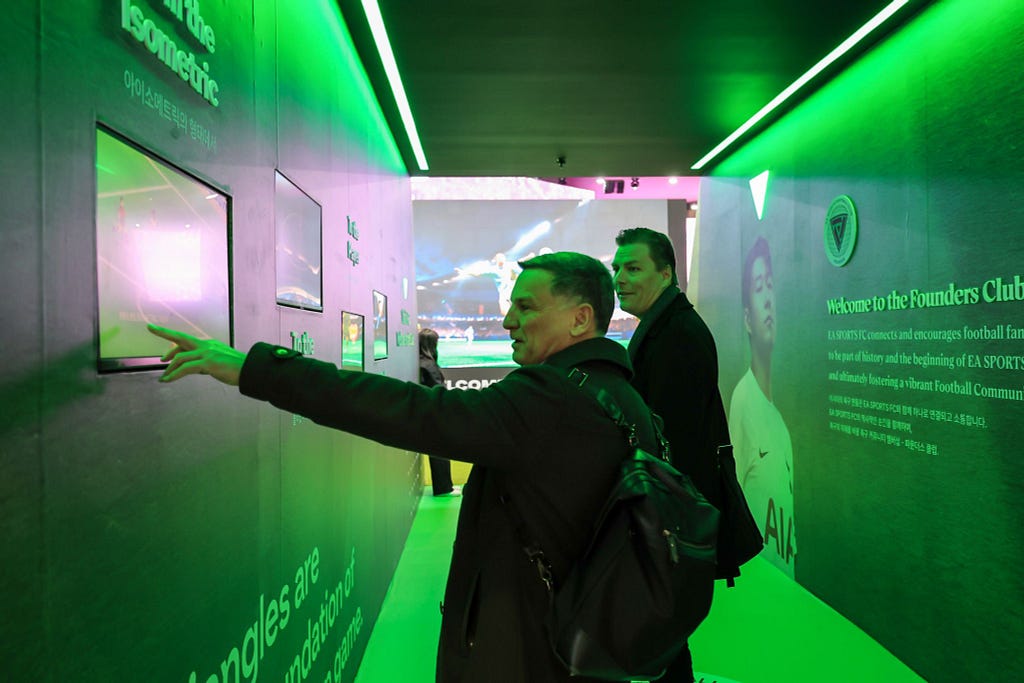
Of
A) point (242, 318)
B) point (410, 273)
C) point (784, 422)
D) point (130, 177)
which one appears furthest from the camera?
point (410, 273)

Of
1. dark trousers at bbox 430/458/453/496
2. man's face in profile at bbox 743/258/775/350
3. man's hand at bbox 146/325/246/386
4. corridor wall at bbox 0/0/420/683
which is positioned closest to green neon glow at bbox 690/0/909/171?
man's face in profile at bbox 743/258/775/350

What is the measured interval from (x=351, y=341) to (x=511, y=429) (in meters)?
2.09

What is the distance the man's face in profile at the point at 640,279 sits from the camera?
2477 millimetres

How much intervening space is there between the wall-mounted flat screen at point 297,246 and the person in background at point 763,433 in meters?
3.20

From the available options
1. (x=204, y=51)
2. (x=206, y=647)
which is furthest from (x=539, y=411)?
(x=204, y=51)

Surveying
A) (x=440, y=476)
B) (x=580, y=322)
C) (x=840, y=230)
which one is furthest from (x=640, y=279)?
(x=440, y=476)

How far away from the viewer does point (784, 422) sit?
426cm

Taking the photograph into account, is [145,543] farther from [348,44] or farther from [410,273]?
[410,273]

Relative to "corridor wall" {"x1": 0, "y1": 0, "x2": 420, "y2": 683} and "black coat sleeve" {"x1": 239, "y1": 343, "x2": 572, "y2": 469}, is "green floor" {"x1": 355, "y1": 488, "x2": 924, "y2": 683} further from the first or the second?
"black coat sleeve" {"x1": 239, "y1": 343, "x2": 572, "y2": 469}

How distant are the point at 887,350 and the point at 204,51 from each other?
3065mm

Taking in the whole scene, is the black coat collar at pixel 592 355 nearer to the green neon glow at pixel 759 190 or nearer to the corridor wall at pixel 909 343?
the corridor wall at pixel 909 343

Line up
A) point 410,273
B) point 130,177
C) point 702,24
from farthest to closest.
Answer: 1. point 410,273
2. point 702,24
3. point 130,177

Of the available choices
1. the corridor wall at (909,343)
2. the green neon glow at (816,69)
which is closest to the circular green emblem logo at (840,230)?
the corridor wall at (909,343)

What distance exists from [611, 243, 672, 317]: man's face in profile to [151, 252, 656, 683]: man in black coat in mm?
1126
